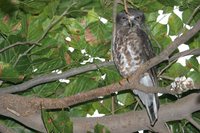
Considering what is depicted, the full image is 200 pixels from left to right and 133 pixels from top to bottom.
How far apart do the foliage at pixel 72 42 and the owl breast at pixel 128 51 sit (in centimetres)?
29

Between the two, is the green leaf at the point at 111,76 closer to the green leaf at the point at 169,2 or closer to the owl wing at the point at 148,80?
the owl wing at the point at 148,80

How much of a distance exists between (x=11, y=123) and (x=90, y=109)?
519 millimetres

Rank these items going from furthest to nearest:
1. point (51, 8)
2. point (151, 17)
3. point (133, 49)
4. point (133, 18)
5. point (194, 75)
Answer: point (133, 49)
point (133, 18)
point (151, 17)
point (194, 75)
point (51, 8)

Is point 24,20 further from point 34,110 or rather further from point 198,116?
point 198,116

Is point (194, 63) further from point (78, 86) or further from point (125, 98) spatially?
point (78, 86)

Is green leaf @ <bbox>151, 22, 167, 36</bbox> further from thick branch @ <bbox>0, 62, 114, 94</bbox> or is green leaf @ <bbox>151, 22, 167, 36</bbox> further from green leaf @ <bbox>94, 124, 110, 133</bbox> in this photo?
green leaf @ <bbox>94, 124, 110, 133</bbox>

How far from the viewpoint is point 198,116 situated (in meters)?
2.78

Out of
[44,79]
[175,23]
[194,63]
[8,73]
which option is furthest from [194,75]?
[8,73]

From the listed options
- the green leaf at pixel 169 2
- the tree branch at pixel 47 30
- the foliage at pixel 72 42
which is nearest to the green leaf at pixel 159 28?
the foliage at pixel 72 42

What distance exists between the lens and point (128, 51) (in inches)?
131

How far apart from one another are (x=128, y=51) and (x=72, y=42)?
2.46 ft

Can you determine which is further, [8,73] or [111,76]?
[111,76]

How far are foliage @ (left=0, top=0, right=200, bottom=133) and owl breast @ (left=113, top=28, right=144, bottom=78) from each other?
295 millimetres

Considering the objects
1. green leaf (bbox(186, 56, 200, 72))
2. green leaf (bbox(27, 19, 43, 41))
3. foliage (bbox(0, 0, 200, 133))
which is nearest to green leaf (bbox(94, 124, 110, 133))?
foliage (bbox(0, 0, 200, 133))
